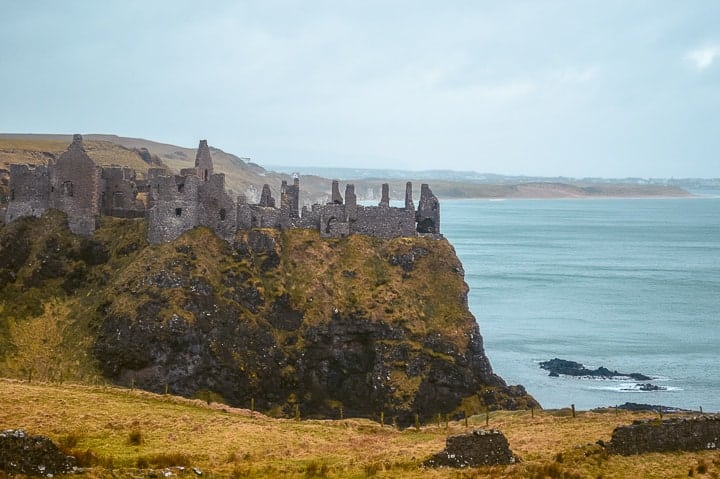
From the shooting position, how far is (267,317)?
66.1m

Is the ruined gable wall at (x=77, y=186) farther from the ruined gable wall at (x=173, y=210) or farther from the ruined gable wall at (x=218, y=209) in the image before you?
the ruined gable wall at (x=218, y=209)

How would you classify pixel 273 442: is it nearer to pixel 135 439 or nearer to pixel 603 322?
pixel 135 439

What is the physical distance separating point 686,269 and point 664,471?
143 metres

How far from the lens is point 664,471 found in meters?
31.0

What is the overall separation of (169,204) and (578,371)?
42.1 metres

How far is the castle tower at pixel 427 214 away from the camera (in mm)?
78562

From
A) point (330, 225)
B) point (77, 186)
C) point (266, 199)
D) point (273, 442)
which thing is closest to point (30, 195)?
point (77, 186)

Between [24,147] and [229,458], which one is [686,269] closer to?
Answer: [24,147]

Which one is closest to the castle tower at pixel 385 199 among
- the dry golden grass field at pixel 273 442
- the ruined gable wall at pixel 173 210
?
the ruined gable wall at pixel 173 210

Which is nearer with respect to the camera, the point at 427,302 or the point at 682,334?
the point at 427,302

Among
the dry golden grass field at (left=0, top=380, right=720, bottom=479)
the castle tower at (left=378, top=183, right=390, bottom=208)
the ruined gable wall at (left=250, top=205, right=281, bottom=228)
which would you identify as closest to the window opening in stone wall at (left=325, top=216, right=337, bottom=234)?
the ruined gable wall at (left=250, top=205, right=281, bottom=228)

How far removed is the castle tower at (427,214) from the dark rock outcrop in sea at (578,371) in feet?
60.5

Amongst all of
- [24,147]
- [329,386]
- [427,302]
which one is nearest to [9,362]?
[329,386]

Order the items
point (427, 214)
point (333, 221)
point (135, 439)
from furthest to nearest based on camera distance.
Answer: point (427, 214) → point (333, 221) → point (135, 439)
